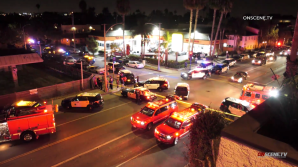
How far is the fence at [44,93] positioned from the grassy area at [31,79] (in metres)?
5.79

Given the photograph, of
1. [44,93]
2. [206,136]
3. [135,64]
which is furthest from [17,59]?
[206,136]

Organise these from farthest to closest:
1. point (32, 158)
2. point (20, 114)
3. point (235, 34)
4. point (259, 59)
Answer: point (235, 34) < point (259, 59) < point (20, 114) < point (32, 158)

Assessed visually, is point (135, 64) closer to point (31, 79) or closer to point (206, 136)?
point (31, 79)

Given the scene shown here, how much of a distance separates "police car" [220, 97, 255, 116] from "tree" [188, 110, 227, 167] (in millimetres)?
10135

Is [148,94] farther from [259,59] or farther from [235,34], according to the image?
[235,34]

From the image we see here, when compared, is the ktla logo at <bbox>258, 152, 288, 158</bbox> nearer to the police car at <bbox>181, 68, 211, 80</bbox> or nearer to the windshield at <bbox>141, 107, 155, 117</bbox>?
the windshield at <bbox>141, 107, 155, 117</bbox>

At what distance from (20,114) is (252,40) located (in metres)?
70.3

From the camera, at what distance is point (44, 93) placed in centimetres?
2255

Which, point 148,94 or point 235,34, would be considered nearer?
point 148,94

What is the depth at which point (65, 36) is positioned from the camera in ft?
235

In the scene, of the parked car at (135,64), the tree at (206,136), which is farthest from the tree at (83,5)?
the tree at (206,136)

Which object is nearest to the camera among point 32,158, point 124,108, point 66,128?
point 32,158

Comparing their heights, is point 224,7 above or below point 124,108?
above

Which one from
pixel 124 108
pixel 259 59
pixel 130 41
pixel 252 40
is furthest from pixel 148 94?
pixel 252 40
